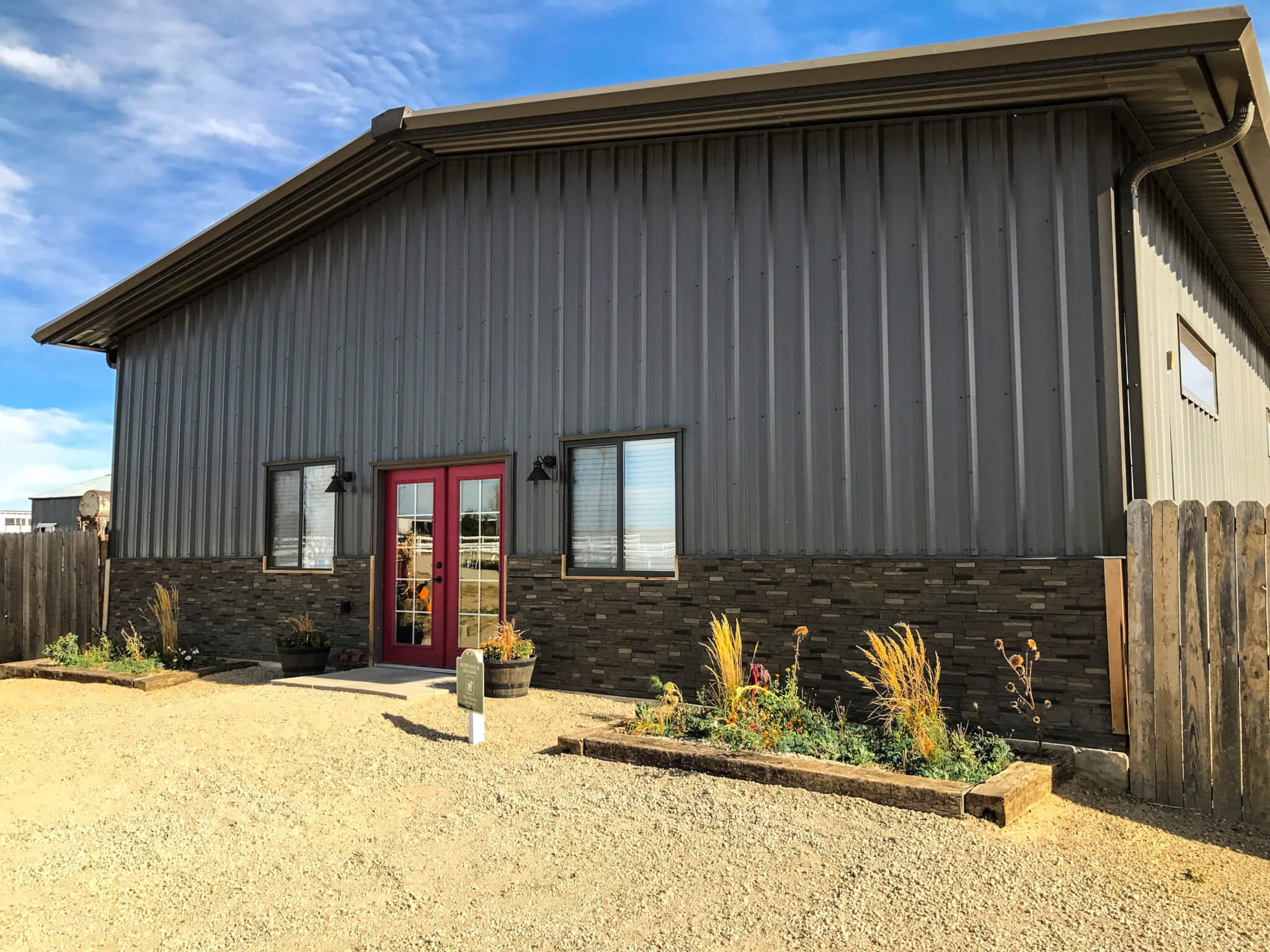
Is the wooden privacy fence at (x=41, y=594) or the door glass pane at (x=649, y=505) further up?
the door glass pane at (x=649, y=505)

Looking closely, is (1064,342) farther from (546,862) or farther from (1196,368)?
(546,862)

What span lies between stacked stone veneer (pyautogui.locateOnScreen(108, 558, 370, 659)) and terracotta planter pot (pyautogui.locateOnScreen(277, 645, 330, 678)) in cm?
55

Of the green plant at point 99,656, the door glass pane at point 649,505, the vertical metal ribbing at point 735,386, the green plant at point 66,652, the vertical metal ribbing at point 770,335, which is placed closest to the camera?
the vertical metal ribbing at point 770,335

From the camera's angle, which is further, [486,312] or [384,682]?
[486,312]

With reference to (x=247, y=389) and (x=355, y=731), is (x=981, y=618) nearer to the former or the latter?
(x=355, y=731)

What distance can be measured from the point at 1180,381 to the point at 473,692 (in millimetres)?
6326

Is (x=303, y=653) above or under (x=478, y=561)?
under

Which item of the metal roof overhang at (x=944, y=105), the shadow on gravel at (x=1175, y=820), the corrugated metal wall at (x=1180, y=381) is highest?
the metal roof overhang at (x=944, y=105)

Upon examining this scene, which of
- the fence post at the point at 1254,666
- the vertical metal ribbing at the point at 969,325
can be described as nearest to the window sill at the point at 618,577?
the vertical metal ribbing at the point at 969,325

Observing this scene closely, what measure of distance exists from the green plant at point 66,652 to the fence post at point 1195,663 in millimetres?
12158

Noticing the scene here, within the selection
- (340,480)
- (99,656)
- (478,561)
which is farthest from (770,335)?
(99,656)

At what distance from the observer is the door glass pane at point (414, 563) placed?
10.7 meters

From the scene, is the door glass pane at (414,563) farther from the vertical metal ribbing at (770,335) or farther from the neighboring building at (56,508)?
the neighboring building at (56,508)

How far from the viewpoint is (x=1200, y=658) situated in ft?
18.5
